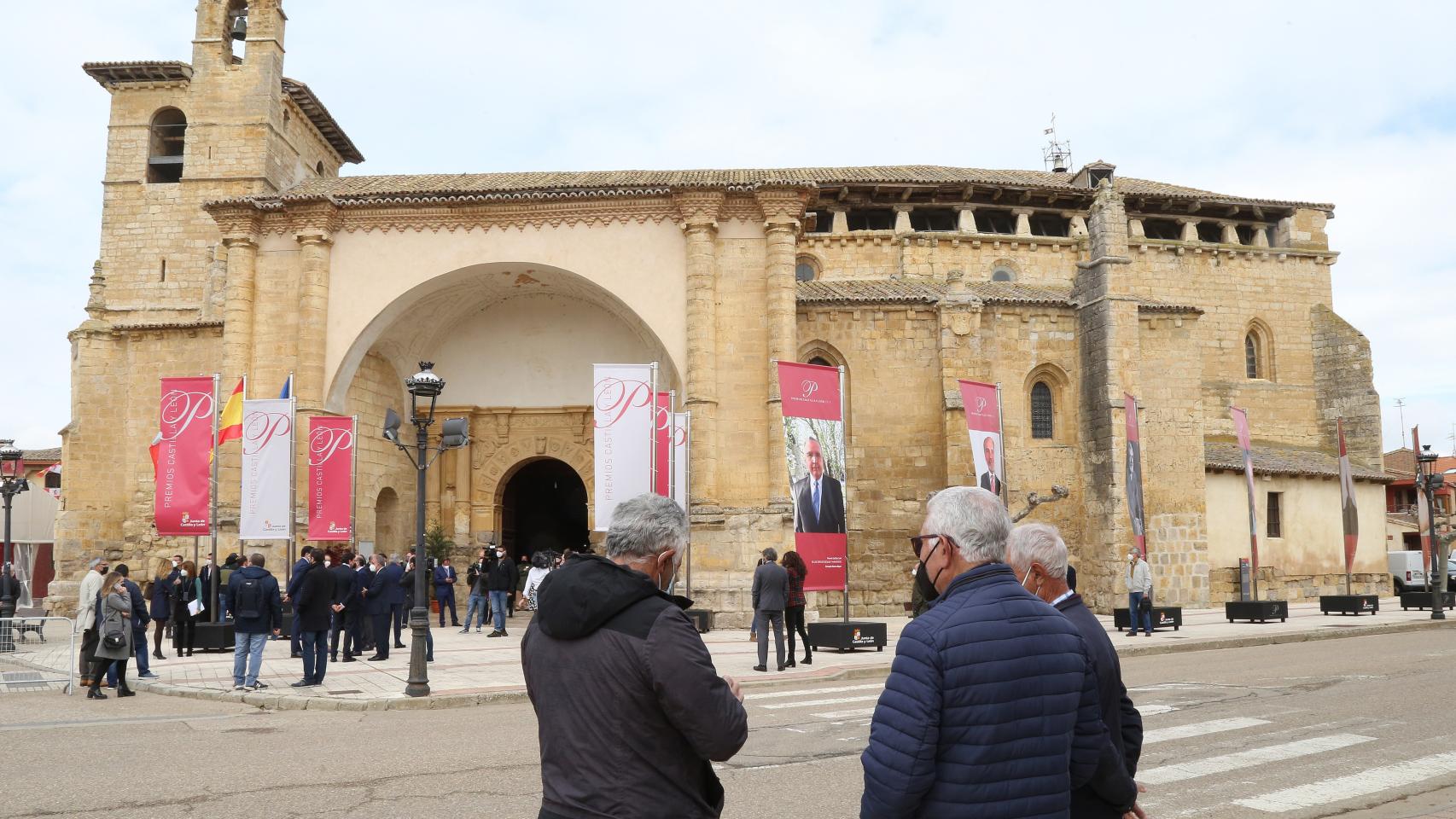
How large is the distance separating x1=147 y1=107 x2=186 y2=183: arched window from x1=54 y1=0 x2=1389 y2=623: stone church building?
3.5 inches

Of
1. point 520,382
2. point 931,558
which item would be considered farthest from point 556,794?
point 520,382

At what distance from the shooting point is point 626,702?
291cm

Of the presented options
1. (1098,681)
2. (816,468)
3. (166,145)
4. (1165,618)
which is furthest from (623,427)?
(166,145)

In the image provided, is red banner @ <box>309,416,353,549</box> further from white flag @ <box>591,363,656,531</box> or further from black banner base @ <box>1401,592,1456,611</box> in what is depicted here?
black banner base @ <box>1401,592,1456,611</box>

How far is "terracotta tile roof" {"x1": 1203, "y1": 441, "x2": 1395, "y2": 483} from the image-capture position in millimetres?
28891

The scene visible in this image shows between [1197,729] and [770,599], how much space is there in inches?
222

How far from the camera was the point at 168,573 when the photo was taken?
1767cm

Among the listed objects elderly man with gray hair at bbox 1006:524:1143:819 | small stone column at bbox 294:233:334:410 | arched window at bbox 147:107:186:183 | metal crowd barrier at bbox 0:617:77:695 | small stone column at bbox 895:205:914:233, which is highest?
arched window at bbox 147:107:186:183

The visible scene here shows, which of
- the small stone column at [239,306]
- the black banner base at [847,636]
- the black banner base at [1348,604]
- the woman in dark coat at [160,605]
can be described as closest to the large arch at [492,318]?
the small stone column at [239,306]

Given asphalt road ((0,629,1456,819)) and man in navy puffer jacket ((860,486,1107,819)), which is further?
asphalt road ((0,629,1456,819))

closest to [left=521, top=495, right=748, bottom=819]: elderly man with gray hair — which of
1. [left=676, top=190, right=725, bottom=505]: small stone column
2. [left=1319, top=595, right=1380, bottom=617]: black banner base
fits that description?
[left=676, top=190, right=725, bottom=505]: small stone column

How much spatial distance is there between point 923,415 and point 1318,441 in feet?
61.5

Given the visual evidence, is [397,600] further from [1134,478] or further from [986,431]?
[1134,478]

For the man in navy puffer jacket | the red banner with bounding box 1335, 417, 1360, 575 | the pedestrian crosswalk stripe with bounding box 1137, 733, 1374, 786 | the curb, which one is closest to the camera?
the man in navy puffer jacket
